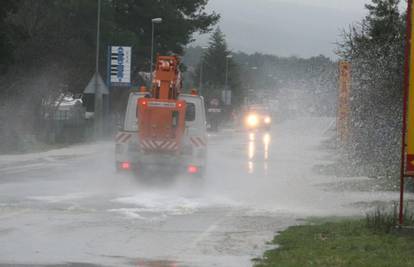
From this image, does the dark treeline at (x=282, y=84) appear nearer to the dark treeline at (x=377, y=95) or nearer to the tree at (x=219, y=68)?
the tree at (x=219, y=68)

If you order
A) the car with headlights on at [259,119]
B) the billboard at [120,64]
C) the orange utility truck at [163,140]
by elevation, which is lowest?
the car with headlights on at [259,119]

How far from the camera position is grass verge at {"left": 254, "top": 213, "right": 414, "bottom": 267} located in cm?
1017

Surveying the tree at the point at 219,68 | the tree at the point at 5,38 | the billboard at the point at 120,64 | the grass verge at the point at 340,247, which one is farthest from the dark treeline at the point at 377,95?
the tree at the point at 219,68

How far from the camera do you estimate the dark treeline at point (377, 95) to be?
23531mm

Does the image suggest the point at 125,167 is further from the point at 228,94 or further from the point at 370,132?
the point at 228,94

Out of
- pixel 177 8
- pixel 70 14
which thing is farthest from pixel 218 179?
pixel 177 8

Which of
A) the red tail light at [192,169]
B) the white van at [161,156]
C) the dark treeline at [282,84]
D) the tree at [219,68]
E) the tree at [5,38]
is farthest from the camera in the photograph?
the tree at [219,68]

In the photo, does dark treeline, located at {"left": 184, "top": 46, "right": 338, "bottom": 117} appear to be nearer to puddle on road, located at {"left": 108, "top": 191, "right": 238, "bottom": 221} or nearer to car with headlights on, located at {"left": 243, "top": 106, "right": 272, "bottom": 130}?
car with headlights on, located at {"left": 243, "top": 106, "right": 272, "bottom": 130}

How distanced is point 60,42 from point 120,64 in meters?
3.73

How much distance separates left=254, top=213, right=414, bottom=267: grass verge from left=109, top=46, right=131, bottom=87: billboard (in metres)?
38.1

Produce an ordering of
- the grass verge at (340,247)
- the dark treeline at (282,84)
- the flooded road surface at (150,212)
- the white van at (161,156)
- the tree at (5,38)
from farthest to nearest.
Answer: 1. the dark treeline at (282,84)
2. the tree at (5,38)
3. the white van at (161,156)
4. the flooded road surface at (150,212)
5. the grass verge at (340,247)

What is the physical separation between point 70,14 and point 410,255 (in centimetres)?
5127

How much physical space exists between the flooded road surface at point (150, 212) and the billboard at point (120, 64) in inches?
886

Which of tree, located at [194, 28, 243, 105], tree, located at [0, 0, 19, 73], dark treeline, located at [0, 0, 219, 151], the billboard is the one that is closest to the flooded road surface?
tree, located at [0, 0, 19, 73]
